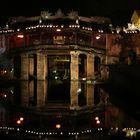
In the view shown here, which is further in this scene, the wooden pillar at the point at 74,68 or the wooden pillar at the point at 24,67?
the wooden pillar at the point at 24,67

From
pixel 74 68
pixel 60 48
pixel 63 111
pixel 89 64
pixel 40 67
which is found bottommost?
pixel 63 111

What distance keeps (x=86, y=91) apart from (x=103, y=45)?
46.5 feet

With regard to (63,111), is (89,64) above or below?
above

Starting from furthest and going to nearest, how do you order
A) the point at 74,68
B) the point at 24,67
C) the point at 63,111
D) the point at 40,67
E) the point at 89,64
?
the point at 89,64, the point at 24,67, the point at 40,67, the point at 74,68, the point at 63,111

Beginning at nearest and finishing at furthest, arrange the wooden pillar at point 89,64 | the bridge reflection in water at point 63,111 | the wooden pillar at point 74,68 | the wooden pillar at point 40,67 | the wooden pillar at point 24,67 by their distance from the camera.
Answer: the bridge reflection in water at point 63,111 → the wooden pillar at point 74,68 → the wooden pillar at point 40,67 → the wooden pillar at point 24,67 → the wooden pillar at point 89,64

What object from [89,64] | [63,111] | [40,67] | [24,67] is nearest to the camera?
[63,111]

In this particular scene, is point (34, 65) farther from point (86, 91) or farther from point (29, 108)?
point (29, 108)

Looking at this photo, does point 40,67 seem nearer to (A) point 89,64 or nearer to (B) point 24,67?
(B) point 24,67

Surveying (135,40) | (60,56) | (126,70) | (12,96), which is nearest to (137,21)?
(135,40)

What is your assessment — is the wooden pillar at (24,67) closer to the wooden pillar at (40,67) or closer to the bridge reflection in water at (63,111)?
the wooden pillar at (40,67)

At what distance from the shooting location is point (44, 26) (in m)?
37.4

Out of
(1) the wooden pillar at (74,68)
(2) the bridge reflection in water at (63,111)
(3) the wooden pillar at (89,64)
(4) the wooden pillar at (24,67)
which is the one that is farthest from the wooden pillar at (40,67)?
(2) the bridge reflection in water at (63,111)

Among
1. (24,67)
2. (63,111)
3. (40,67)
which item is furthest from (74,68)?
(63,111)

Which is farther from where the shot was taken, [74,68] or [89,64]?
[89,64]
